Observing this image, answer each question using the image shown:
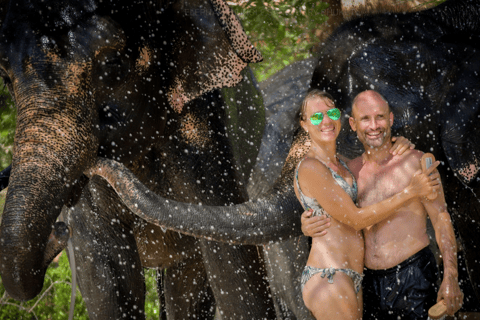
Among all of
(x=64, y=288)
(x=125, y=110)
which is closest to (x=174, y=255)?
(x=125, y=110)

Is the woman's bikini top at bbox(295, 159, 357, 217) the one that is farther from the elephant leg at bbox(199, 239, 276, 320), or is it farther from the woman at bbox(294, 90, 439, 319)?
the elephant leg at bbox(199, 239, 276, 320)

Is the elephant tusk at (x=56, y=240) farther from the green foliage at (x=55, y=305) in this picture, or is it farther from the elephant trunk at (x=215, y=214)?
the green foliage at (x=55, y=305)

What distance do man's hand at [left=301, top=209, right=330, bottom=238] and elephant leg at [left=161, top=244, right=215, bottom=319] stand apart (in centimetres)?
127

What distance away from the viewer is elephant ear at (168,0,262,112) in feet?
8.02

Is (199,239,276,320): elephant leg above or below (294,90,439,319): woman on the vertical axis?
below

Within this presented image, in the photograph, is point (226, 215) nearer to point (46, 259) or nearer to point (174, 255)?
point (46, 259)

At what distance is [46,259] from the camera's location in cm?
203

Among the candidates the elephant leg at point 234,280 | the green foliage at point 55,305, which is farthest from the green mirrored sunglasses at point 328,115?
the green foliage at point 55,305

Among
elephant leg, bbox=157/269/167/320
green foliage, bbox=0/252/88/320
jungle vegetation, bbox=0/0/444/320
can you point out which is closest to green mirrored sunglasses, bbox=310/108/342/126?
elephant leg, bbox=157/269/167/320

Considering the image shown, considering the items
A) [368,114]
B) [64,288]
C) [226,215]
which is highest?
[368,114]

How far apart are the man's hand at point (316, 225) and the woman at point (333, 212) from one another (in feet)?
0.05

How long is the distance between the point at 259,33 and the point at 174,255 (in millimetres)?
2340

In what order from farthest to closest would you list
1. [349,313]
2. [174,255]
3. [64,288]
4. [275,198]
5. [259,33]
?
[259,33] → [64,288] → [174,255] → [275,198] → [349,313]

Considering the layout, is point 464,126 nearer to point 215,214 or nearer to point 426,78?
point 426,78
